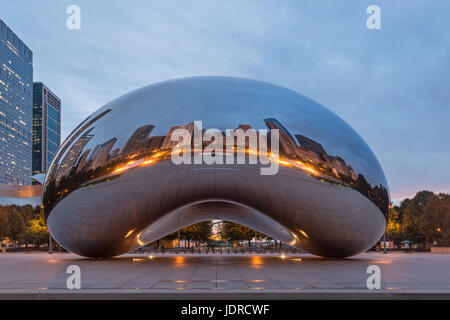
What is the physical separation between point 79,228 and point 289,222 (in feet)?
26.4

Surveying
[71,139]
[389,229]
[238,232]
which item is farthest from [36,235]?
[389,229]

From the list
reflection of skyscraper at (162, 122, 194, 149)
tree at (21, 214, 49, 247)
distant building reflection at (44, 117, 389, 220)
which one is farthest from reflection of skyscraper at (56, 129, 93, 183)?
tree at (21, 214, 49, 247)

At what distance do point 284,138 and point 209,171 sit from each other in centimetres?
280

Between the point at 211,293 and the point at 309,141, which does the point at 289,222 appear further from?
the point at 211,293

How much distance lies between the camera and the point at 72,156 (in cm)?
1567

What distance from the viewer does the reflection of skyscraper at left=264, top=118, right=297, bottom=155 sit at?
46.1ft

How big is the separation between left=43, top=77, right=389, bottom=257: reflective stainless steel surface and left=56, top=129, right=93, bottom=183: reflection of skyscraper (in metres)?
0.05

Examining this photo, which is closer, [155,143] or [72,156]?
[155,143]

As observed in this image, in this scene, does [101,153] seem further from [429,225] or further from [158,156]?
[429,225]

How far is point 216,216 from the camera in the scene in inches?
858
